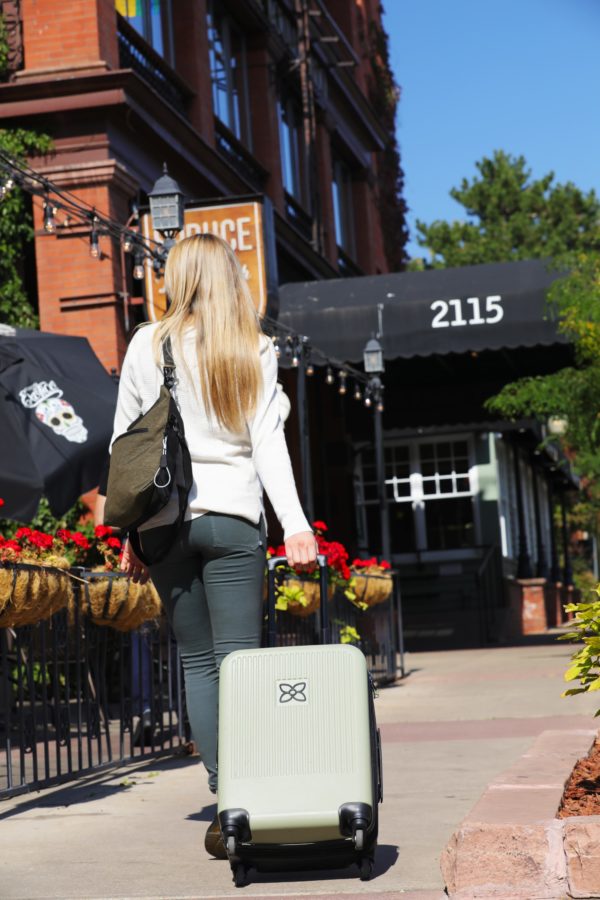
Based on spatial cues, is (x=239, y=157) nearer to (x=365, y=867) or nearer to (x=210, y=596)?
(x=210, y=596)

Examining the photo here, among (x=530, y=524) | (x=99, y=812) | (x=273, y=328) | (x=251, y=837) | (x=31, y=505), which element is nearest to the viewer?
(x=251, y=837)

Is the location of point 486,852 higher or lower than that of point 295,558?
lower

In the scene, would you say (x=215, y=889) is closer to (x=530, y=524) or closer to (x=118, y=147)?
(x=118, y=147)

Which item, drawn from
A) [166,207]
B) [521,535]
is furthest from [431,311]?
[521,535]

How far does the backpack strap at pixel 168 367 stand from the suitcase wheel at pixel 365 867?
1.61m

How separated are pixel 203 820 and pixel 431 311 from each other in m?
11.6

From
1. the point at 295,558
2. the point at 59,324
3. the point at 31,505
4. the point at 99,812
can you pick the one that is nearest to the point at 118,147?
the point at 59,324

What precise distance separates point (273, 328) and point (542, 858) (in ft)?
40.0

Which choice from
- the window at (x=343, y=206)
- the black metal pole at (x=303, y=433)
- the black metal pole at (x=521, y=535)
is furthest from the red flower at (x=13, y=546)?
the black metal pole at (x=521, y=535)

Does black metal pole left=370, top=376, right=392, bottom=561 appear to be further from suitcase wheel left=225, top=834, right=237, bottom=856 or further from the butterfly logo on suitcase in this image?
suitcase wheel left=225, top=834, right=237, bottom=856

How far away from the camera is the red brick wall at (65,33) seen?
1495cm

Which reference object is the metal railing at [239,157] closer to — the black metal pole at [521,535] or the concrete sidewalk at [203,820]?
the concrete sidewalk at [203,820]

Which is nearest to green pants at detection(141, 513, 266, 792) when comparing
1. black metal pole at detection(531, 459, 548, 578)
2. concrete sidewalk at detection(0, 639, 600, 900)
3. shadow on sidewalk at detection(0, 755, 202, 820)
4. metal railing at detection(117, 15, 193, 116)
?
concrete sidewalk at detection(0, 639, 600, 900)

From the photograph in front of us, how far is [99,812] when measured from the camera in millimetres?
6301
